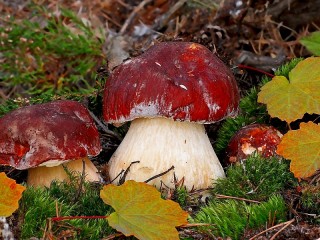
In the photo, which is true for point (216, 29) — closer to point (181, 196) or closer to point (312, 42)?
point (312, 42)

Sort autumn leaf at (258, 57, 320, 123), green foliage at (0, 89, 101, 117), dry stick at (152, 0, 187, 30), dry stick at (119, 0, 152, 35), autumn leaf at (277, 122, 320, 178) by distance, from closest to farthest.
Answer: autumn leaf at (277, 122, 320, 178) → autumn leaf at (258, 57, 320, 123) → green foliage at (0, 89, 101, 117) → dry stick at (152, 0, 187, 30) → dry stick at (119, 0, 152, 35)

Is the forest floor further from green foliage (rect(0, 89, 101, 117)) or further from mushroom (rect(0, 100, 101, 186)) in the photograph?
mushroom (rect(0, 100, 101, 186))

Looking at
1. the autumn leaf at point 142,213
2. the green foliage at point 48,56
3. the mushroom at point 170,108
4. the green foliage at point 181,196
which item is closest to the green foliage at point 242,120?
the mushroom at point 170,108

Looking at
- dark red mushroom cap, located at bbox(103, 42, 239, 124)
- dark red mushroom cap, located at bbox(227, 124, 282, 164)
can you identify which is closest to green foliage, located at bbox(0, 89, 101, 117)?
dark red mushroom cap, located at bbox(103, 42, 239, 124)

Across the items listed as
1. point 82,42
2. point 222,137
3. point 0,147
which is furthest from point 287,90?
point 82,42

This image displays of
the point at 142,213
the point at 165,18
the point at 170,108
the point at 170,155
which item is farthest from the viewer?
the point at 165,18

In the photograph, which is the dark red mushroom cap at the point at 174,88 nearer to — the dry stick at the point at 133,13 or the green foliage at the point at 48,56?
the green foliage at the point at 48,56

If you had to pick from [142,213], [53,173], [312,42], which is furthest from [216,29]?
[142,213]
